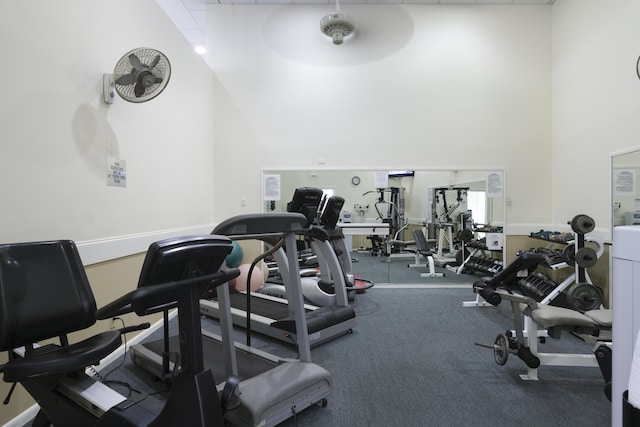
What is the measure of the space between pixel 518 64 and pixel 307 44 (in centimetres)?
333

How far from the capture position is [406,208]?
5551 millimetres

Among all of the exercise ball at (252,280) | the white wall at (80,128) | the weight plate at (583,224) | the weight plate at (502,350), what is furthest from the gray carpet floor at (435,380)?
the white wall at (80,128)

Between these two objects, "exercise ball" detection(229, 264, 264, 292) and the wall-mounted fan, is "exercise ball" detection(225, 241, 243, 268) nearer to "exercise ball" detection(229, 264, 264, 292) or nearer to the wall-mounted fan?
"exercise ball" detection(229, 264, 264, 292)

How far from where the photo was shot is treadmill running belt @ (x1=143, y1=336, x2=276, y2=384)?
2129 millimetres

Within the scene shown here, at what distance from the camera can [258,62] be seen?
5.05 meters

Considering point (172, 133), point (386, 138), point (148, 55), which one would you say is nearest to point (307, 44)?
point (386, 138)

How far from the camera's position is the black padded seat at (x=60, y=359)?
1.22 meters

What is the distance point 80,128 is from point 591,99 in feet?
18.1

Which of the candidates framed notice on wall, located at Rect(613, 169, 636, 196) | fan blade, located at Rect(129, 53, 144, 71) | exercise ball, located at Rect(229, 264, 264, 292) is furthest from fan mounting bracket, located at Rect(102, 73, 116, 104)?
framed notice on wall, located at Rect(613, 169, 636, 196)

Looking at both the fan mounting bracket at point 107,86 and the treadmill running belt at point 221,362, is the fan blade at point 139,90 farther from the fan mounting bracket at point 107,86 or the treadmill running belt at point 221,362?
the treadmill running belt at point 221,362

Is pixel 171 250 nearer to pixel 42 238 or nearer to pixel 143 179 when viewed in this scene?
pixel 42 238

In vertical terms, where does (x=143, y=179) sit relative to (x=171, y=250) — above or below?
above

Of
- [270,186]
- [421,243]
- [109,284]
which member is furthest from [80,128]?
[421,243]

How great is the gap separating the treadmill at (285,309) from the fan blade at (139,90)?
156 centimetres
